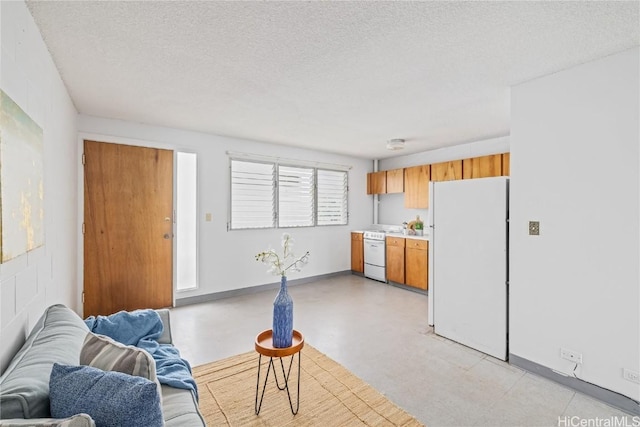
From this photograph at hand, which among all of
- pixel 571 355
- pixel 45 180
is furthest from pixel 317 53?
pixel 571 355

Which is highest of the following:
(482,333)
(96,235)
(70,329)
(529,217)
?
(529,217)

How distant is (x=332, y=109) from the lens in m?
3.15

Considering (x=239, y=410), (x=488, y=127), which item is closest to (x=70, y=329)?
(x=239, y=410)

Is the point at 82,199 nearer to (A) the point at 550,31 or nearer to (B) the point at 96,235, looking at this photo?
(B) the point at 96,235

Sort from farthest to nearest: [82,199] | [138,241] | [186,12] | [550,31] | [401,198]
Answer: [401,198], [138,241], [82,199], [550,31], [186,12]

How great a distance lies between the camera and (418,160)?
218 inches

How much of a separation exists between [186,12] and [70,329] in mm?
1696

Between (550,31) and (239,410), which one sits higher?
(550,31)

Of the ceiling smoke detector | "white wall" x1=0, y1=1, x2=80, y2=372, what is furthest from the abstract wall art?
the ceiling smoke detector

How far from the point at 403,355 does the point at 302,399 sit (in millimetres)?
1071

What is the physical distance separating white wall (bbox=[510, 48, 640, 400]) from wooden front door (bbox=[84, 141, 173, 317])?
387 centimetres

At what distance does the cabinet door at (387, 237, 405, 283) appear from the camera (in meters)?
4.94

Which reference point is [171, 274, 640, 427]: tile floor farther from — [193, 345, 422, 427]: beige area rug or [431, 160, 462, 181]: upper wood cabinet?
[431, 160, 462, 181]: upper wood cabinet

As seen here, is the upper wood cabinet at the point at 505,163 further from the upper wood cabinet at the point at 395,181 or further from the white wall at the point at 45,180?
→ the white wall at the point at 45,180
